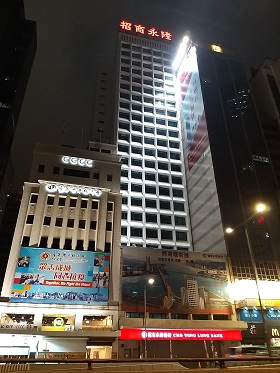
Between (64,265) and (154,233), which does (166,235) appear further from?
(64,265)

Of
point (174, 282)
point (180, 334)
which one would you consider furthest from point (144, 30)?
point (180, 334)

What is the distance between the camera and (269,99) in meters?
82.4

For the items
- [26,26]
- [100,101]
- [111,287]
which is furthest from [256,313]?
[26,26]

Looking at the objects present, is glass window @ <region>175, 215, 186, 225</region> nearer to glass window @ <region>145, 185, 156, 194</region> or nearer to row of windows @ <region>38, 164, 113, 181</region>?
glass window @ <region>145, 185, 156, 194</region>

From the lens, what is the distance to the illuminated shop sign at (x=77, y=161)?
48269 mm

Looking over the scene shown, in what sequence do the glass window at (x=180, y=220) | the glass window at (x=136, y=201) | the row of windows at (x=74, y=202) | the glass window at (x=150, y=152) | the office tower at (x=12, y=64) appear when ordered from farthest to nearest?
the glass window at (x=150, y=152), the office tower at (x=12, y=64), the glass window at (x=180, y=220), the glass window at (x=136, y=201), the row of windows at (x=74, y=202)

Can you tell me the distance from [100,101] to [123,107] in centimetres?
2415

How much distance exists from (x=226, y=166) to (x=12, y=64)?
181 feet

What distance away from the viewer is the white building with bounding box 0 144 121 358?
33.6m

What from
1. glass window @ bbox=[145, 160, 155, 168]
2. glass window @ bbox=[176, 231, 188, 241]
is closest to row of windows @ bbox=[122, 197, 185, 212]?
glass window @ bbox=[176, 231, 188, 241]

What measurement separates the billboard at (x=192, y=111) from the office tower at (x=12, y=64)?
39156 millimetres

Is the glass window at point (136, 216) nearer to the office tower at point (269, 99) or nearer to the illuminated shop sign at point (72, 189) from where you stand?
the illuminated shop sign at point (72, 189)

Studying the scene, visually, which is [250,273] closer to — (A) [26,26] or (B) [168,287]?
(B) [168,287]

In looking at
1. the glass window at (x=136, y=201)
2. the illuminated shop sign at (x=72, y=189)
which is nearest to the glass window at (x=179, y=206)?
the glass window at (x=136, y=201)
